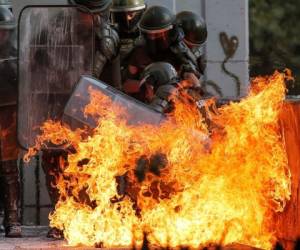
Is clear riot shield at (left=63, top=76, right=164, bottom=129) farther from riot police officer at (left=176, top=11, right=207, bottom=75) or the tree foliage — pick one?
the tree foliage

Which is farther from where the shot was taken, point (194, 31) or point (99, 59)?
point (194, 31)

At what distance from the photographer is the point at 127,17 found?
12.8m

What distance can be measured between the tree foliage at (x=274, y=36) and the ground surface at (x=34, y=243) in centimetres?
816

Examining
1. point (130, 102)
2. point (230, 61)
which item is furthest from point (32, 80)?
point (230, 61)

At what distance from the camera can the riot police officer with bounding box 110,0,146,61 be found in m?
12.7

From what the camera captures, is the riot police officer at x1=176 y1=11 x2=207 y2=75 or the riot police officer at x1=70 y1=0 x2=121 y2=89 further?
the riot police officer at x1=176 y1=11 x2=207 y2=75

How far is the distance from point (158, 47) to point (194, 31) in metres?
1.01

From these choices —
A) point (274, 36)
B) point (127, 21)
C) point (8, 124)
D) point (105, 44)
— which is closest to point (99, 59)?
point (105, 44)

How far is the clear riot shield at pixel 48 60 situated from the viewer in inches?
420

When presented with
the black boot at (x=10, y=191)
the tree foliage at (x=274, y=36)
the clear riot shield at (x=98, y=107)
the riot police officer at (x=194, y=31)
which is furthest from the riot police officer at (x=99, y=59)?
the tree foliage at (x=274, y=36)

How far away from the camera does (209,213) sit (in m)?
9.39

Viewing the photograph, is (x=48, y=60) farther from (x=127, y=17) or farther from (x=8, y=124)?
(x=127, y=17)

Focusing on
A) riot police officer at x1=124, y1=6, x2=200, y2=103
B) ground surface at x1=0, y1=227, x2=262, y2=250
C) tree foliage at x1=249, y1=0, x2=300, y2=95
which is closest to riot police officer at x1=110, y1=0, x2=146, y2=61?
riot police officer at x1=124, y1=6, x2=200, y2=103

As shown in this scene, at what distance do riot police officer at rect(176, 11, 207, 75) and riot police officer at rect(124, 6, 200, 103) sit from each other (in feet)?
2.26
